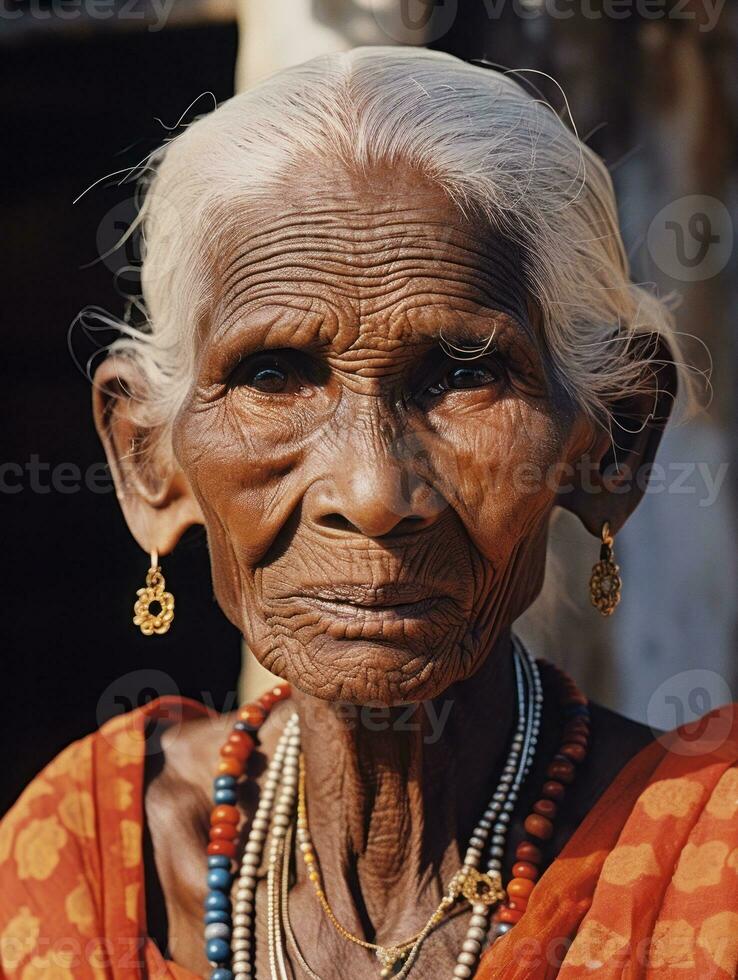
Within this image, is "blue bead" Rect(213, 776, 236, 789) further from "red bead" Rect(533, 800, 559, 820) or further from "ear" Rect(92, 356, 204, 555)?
"red bead" Rect(533, 800, 559, 820)

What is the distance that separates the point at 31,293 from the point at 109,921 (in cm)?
325

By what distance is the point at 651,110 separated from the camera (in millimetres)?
4266

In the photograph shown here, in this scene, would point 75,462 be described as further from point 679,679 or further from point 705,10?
point 705,10

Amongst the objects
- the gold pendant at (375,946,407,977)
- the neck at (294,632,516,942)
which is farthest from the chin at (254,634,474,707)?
the gold pendant at (375,946,407,977)

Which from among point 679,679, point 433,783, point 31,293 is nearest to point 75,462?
point 31,293

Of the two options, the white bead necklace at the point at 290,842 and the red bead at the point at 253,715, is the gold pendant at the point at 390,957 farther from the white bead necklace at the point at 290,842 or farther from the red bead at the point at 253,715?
the red bead at the point at 253,715

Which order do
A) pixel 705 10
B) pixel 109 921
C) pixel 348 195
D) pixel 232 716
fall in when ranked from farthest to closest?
pixel 705 10 → pixel 232 716 → pixel 109 921 → pixel 348 195

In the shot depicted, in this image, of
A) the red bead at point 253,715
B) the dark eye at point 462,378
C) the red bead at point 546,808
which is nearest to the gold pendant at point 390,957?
the red bead at point 546,808

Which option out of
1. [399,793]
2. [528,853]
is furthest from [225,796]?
[528,853]

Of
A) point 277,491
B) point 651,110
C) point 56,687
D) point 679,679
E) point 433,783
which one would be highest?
point 651,110

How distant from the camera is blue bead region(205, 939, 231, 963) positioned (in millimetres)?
2256

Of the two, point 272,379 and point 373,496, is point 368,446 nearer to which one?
point 373,496

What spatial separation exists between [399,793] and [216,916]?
1.28ft

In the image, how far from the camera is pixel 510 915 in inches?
86.4
